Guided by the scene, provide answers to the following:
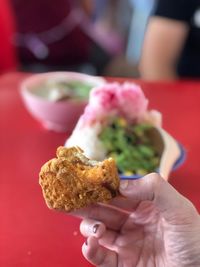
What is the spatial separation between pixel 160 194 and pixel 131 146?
0.30 metres

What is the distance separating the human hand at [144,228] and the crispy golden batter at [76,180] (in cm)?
2

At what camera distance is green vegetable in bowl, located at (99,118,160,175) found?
92cm

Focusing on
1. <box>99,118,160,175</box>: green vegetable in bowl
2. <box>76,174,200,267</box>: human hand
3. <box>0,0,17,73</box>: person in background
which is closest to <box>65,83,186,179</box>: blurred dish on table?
<box>99,118,160,175</box>: green vegetable in bowl

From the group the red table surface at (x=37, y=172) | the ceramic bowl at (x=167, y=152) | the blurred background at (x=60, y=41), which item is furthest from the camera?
the blurred background at (x=60, y=41)

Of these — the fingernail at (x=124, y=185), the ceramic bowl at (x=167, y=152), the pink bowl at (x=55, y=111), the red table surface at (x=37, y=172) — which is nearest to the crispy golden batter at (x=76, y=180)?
the fingernail at (x=124, y=185)

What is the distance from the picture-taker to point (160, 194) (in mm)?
662

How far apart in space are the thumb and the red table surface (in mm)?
155

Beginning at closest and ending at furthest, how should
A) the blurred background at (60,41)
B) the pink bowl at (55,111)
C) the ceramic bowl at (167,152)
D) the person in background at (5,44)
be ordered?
the ceramic bowl at (167,152) → the pink bowl at (55,111) → the person in background at (5,44) → the blurred background at (60,41)

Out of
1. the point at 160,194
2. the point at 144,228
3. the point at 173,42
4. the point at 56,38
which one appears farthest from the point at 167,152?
the point at 56,38

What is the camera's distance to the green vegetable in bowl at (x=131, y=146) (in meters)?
0.92

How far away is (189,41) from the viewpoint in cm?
173

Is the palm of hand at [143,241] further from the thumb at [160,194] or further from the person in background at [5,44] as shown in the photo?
the person in background at [5,44]

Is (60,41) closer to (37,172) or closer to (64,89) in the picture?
(64,89)

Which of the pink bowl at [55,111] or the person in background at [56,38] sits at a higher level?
the pink bowl at [55,111]
